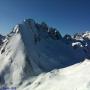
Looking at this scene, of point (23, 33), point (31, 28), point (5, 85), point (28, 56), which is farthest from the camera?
point (31, 28)

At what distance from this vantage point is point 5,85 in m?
76.3

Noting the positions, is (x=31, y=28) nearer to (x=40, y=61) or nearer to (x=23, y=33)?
(x=23, y=33)

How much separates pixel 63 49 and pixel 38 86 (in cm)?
8499

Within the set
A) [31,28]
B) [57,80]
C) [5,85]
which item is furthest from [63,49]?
[57,80]

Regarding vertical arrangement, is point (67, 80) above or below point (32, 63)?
below

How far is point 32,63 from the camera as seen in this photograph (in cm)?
8794

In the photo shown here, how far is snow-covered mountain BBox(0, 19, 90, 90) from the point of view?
208 feet

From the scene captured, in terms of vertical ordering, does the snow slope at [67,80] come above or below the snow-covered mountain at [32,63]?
below

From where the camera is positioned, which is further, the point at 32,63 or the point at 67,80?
the point at 32,63

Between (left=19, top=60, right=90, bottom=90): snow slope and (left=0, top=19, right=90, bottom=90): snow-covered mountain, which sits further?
(left=0, top=19, right=90, bottom=90): snow-covered mountain

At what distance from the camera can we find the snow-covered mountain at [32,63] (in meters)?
63.3

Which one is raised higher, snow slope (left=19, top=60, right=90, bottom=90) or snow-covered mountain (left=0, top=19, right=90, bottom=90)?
snow-covered mountain (left=0, top=19, right=90, bottom=90)

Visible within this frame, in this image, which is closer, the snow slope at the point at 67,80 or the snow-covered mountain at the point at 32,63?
the snow slope at the point at 67,80

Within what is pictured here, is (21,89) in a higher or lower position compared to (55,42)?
lower
